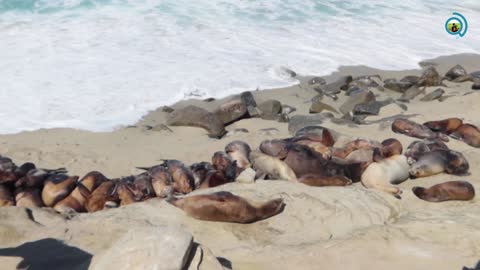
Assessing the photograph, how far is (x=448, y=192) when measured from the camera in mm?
3992

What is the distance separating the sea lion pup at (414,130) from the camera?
5.29m

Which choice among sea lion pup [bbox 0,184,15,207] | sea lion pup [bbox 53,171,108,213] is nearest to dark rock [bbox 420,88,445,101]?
sea lion pup [bbox 53,171,108,213]

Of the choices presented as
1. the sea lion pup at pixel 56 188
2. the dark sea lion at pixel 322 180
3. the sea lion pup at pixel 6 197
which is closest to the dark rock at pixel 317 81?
the dark sea lion at pixel 322 180

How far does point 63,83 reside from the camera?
6965mm

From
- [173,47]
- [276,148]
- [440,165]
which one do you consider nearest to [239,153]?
[276,148]

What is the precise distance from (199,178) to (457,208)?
1831 mm

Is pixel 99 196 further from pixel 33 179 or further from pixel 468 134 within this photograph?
pixel 468 134

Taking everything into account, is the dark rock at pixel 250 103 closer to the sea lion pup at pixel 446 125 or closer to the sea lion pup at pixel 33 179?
the sea lion pup at pixel 446 125

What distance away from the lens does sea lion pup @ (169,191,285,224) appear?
3443 millimetres

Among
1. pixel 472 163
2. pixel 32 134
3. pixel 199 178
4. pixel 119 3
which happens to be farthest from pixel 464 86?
pixel 119 3

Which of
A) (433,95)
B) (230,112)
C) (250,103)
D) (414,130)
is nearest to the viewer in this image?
(414,130)

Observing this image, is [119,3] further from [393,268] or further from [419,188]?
[393,268]

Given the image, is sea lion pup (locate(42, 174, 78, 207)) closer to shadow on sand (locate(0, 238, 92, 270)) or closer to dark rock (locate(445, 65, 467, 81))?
shadow on sand (locate(0, 238, 92, 270))

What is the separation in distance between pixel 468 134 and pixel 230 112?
236 cm
